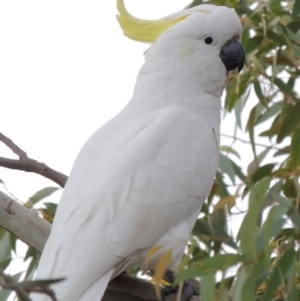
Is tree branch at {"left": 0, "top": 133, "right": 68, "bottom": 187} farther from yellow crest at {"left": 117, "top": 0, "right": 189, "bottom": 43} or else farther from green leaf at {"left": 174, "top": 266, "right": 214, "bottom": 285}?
green leaf at {"left": 174, "top": 266, "right": 214, "bottom": 285}

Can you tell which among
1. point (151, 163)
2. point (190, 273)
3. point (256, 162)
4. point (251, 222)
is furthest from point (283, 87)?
point (190, 273)

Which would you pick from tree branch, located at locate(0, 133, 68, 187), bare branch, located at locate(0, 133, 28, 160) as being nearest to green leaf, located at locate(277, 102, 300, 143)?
tree branch, located at locate(0, 133, 68, 187)

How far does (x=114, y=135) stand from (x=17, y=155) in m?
0.28

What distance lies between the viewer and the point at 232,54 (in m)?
2.20

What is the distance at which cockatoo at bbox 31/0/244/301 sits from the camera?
1.65 metres

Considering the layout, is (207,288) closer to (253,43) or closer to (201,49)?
(201,49)

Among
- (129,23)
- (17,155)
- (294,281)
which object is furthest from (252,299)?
(129,23)

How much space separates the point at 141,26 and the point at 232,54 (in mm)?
311

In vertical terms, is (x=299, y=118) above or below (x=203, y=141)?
above

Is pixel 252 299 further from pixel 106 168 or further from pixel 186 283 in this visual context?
pixel 106 168

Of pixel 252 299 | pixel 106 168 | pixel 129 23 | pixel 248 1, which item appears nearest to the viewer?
pixel 252 299

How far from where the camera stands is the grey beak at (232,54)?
220 centimetres

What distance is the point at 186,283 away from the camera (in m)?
1.83

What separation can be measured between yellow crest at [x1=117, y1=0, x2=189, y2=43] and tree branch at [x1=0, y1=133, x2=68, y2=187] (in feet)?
1.84
